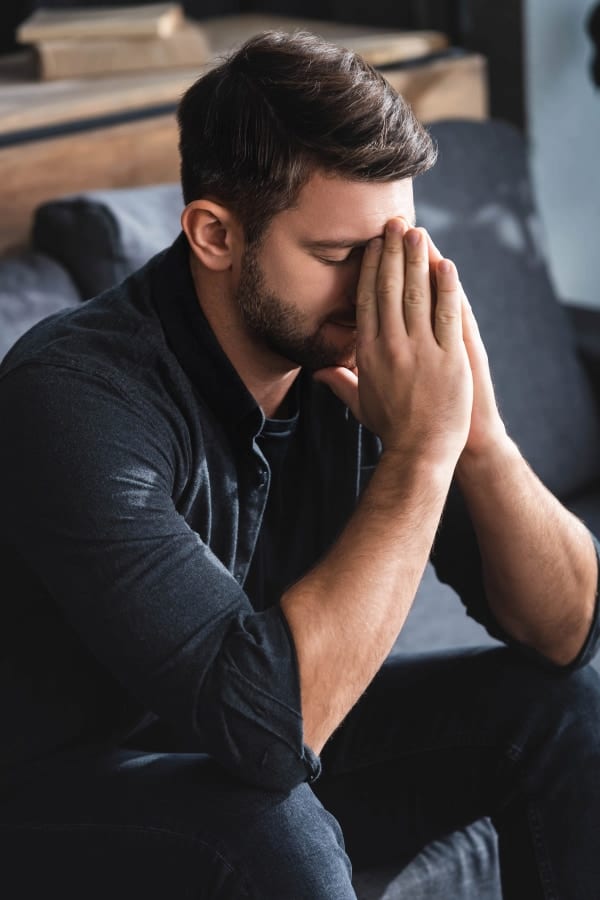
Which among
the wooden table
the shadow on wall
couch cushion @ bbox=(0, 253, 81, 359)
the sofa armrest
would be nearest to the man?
couch cushion @ bbox=(0, 253, 81, 359)

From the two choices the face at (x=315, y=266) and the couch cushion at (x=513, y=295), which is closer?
the face at (x=315, y=266)

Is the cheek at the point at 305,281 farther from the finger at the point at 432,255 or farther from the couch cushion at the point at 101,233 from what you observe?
the couch cushion at the point at 101,233

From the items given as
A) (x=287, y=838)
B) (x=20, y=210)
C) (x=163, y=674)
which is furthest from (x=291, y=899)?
(x=20, y=210)

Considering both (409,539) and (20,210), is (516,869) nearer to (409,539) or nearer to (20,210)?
(409,539)

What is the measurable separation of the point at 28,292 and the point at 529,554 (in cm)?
71

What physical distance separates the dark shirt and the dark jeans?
0.04 metres

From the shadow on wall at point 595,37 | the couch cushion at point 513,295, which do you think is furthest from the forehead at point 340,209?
the shadow on wall at point 595,37

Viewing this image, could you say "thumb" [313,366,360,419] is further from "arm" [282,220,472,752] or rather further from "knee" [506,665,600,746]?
"knee" [506,665,600,746]

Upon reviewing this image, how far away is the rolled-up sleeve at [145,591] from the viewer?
1060mm

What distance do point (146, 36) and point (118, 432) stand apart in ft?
4.00

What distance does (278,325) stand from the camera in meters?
1.23

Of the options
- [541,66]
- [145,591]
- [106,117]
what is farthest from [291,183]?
[541,66]

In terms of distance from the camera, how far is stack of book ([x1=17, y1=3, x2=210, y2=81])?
211 centimetres

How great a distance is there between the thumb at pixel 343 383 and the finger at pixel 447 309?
5.3 inches
